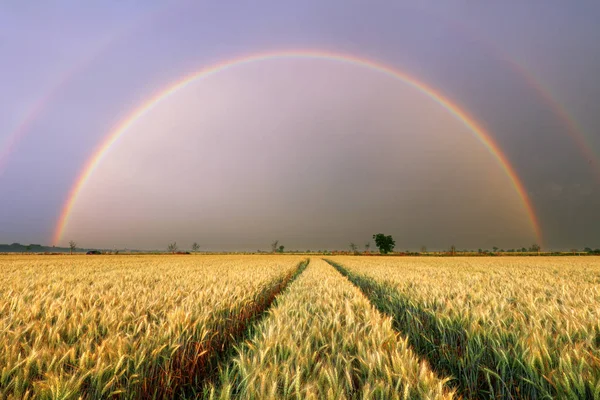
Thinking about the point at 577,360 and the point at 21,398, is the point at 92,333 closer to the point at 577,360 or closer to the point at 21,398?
the point at 21,398

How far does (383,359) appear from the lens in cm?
239

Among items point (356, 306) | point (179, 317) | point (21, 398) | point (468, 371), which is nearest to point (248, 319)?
point (356, 306)

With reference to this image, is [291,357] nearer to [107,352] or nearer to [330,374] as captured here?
[330,374]

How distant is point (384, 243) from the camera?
432 feet

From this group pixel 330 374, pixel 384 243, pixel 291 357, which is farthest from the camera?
pixel 384 243

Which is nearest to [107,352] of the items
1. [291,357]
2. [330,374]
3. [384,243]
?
[291,357]

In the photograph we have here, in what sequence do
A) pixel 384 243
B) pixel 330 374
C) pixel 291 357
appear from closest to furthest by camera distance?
pixel 330 374 < pixel 291 357 < pixel 384 243

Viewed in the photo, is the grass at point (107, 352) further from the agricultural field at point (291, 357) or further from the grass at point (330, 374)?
the grass at point (330, 374)

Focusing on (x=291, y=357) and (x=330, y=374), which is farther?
(x=291, y=357)

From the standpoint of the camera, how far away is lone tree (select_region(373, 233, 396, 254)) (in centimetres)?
13100

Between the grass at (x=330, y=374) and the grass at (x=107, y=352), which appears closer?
the grass at (x=330, y=374)

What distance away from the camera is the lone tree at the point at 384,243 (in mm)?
131000

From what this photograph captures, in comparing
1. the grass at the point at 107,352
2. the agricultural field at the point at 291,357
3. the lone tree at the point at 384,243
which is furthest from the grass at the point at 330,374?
the lone tree at the point at 384,243

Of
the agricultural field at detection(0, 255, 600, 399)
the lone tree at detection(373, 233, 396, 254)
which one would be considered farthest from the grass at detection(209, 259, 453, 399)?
the lone tree at detection(373, 233, 396, 254)
